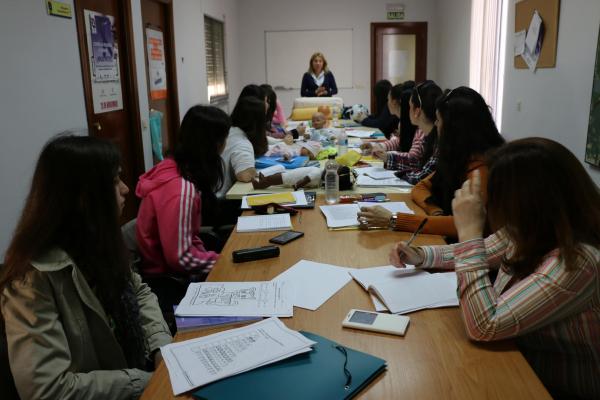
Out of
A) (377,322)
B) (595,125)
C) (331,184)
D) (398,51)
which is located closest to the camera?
(377,322)

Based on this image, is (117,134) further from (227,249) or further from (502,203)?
(502,203)

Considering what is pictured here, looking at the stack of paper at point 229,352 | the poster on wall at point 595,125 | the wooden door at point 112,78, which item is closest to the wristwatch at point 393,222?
the stack of paper at point 229,352

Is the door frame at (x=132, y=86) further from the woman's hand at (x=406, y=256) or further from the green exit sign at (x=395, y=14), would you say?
the green exit sign at (x=395, y=14)

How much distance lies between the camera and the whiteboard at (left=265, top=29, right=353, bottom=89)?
8.58m

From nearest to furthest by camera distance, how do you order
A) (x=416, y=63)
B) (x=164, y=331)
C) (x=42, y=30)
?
(x=164, y=331), (x=42, y=30), (x=416, y=63)

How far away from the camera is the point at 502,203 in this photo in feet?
3.86

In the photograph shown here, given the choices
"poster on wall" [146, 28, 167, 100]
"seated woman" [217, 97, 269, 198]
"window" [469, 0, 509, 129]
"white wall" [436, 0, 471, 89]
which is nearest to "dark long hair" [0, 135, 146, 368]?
"seated woman" [217, 97, 269, 198]

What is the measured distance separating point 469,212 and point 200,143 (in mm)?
1207

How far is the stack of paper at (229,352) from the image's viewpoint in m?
1.06

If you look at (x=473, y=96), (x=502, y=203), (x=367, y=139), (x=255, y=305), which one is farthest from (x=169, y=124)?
(x=502, y=203)

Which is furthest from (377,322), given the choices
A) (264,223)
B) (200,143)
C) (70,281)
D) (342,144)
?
(342,144)

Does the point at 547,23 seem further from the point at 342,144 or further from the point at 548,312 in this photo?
the point at 548,312

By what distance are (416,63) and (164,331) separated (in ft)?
26.2

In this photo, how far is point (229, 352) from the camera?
1.15 meters
